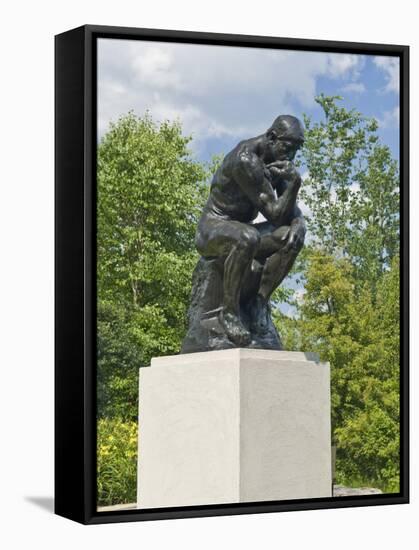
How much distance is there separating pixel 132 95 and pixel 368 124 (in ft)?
8.80

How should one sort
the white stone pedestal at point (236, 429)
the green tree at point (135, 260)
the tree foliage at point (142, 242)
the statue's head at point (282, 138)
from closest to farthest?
the white stone pedestal at point (236, 429)
the statue's head at point (282, 138)
the green tree at point (135, 260)
the tree foliage at point (142, 242)

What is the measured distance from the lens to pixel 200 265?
14531 millimetres

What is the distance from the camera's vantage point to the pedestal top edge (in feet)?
44.7

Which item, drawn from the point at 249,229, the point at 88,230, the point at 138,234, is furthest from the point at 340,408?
the point at 88,230

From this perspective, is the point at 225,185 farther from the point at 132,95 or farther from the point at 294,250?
the point at 132,95

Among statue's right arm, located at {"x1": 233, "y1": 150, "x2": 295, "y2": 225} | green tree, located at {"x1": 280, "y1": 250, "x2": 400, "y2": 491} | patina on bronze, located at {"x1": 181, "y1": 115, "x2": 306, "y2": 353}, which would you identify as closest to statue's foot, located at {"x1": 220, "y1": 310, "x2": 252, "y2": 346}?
patina on bronze, located at {"x1": 181, "y1": 115, "x2": 306, "y2": 353}

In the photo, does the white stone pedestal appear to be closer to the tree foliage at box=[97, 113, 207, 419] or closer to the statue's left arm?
the statue's left arm

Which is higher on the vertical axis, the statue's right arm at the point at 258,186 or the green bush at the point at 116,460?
the statue's right arm at the point at 258,186

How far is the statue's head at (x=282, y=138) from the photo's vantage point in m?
14.2

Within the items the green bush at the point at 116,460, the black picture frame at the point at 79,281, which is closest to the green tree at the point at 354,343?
the green bush at the point at 116,460

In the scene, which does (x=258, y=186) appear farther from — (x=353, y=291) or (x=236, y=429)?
(x=353, y=291)

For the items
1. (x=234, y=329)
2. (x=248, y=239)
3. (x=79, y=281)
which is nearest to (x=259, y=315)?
(x=234, y=329)

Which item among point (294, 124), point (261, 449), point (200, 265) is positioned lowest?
point (261, 449)

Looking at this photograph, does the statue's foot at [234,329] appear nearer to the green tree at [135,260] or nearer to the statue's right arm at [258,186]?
the statue's right arm at [258,186]
